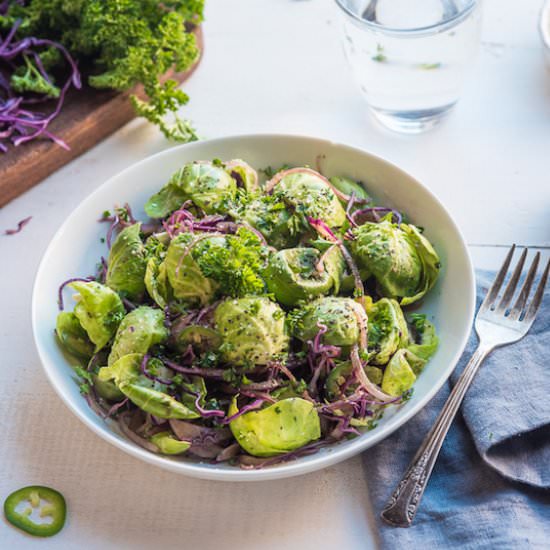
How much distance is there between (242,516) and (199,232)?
0.91 m

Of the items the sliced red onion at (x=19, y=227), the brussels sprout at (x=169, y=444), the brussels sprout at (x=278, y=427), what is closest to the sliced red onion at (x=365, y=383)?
A: the brussels sprout at (x=278, y=427)

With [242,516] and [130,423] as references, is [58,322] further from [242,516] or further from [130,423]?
[242,516]

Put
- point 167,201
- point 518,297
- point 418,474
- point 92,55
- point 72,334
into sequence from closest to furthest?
point 418,474
point 72,334
point 518,297
point 167,201
point 92,55

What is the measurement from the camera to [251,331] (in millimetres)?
2135

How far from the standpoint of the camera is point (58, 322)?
2406mm

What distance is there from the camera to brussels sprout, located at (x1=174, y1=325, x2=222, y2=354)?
2.19 m

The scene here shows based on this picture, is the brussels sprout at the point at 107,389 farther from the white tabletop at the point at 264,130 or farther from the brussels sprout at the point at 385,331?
the brussels sprout at the point at 385,331

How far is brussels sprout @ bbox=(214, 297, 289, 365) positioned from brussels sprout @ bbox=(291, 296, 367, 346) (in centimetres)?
6

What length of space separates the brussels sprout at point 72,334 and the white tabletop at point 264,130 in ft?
0.97

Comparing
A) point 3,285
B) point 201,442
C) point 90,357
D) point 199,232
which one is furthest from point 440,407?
point 3,285

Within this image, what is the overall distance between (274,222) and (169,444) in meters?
0.80

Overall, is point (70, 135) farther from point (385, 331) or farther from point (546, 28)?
point (546, 28)

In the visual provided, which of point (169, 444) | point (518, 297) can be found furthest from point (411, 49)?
point (169, 444)

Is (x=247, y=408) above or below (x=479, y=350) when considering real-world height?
above
